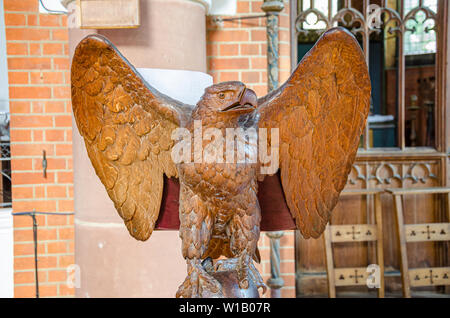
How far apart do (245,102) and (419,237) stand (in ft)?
5.00

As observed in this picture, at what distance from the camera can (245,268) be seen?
80 cm

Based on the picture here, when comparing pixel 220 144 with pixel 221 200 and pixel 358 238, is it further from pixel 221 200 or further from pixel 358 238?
pixel 358 238

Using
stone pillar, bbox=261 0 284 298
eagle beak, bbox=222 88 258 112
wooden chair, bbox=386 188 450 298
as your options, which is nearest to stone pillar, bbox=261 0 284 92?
stone pillar, bbox=261 0 284 298

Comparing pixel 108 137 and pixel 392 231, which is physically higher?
pixel 108 137

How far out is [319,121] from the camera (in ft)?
2.78

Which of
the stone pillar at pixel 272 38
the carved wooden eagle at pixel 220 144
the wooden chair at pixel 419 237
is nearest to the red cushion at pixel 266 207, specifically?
the carved wooden eagle at pixel 220 144

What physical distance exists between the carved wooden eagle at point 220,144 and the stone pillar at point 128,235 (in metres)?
0.36

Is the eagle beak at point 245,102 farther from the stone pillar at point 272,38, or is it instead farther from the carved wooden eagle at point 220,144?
the stone pillar at point 272,38

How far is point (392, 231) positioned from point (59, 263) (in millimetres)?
1627

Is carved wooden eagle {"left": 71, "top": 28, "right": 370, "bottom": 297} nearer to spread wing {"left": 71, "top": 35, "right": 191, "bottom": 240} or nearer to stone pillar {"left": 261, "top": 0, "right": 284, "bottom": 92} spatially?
spread wing {"left": 71, "top": 35, "right": 191, "bottom": 240}

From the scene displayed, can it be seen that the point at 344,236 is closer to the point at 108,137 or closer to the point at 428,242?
the point at 428,242

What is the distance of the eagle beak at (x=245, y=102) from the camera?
2.38 feet

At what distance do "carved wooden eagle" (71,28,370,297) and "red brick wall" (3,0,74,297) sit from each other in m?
0.88
